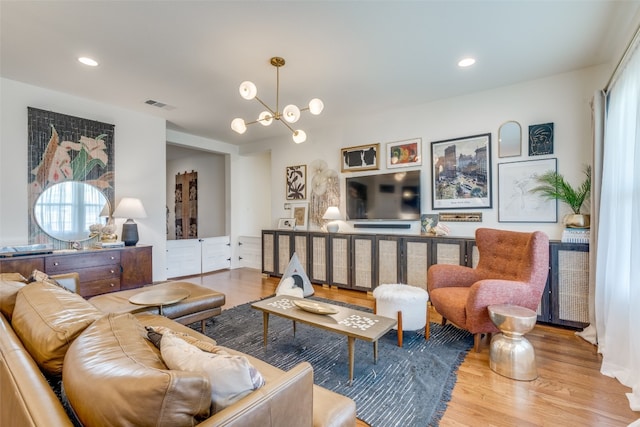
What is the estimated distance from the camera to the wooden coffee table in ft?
6.61

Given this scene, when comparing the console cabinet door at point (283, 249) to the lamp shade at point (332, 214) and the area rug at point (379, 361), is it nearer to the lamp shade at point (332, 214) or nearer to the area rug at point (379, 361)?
the lamp shade at point (332, 214)

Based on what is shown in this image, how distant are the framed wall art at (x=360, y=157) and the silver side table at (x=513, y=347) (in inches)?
113

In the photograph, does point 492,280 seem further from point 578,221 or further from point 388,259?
point 388,259

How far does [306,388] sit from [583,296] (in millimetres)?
3217

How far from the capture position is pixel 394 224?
4410 millimetres

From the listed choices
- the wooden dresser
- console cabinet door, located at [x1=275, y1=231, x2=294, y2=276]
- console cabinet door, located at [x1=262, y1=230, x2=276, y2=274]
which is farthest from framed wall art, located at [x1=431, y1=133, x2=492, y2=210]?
the wooden dresser

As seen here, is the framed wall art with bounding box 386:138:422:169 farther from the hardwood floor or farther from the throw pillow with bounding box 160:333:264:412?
the throw pillow with bounding box 160:333:264:412

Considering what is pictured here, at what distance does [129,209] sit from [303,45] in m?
3.16

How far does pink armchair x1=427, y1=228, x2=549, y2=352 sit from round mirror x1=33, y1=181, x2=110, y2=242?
435 cm

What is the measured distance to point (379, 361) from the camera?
2338mm

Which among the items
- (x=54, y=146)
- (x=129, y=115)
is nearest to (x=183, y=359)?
(x=54, y=146)

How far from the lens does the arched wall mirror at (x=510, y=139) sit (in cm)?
352

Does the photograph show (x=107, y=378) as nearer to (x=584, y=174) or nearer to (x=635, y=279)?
(x=635, y=279)

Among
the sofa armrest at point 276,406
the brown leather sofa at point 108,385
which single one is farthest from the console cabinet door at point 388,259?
the sofa armrest at point 276,406
